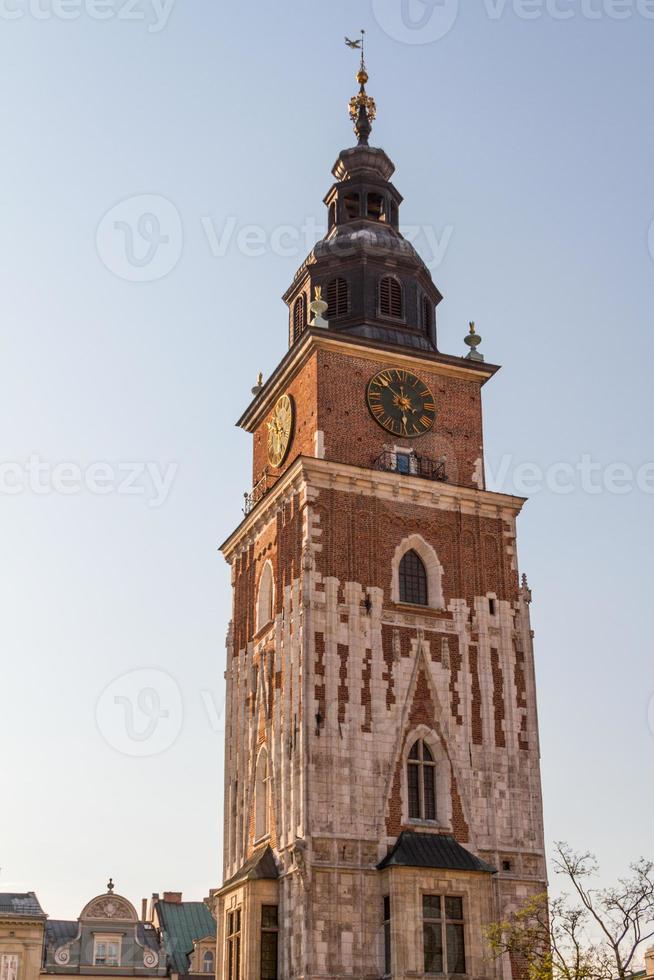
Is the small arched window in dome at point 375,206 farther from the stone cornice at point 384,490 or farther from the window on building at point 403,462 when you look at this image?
the stone cornice at point 384,490

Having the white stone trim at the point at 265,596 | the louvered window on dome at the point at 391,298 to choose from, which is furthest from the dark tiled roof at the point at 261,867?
the louvered window on dome at the point at 391,298

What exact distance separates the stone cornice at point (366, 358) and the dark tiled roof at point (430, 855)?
1678 cm

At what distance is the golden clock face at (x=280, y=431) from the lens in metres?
49.5

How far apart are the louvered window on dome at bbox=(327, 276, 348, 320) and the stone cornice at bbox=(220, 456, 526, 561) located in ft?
24.9

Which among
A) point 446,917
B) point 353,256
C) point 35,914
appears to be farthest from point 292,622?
point 35,914

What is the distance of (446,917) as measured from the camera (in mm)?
40375

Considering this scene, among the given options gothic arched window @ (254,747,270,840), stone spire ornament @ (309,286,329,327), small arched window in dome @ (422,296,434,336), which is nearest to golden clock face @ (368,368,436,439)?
stone spire ornament @ (309,286,329,327)

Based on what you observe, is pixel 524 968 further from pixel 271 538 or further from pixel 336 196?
pixel 336 196

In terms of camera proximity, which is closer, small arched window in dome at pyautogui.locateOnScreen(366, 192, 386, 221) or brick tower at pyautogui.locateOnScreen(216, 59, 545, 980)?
brick tower at pyautogui.locateOnScreen(216, 59, 545, 980)

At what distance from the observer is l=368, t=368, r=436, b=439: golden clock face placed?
157ft

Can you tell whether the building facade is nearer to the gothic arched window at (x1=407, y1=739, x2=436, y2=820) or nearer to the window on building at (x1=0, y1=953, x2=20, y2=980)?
the window on building at (x1=0, y1=953, x2=20, y2=980)

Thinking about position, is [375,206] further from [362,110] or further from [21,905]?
[21,905]

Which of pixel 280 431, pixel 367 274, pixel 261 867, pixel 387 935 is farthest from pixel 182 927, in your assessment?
pixel 367 274

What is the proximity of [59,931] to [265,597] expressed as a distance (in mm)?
29251
